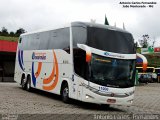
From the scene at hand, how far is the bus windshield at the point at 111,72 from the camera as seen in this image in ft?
53.6

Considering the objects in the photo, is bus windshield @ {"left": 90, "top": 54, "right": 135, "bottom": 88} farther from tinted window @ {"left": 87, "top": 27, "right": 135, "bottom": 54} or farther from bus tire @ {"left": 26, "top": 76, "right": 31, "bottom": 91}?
bus tire @ {"left": 26, "top": 76, "right": 31, "bottom": 91}

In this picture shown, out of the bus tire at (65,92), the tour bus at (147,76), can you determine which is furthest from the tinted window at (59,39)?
the tour bus at (147,76)

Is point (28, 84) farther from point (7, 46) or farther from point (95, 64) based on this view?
point (7, 46)

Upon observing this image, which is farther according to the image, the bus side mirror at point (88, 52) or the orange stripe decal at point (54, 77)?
the orange stripe decal at point (54, 77)

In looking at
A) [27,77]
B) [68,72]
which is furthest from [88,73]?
[27,77]

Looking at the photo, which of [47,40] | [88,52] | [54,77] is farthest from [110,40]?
[47,40]

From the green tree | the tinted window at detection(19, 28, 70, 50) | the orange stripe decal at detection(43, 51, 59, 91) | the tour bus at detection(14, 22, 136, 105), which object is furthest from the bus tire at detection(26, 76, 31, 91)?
the green tree

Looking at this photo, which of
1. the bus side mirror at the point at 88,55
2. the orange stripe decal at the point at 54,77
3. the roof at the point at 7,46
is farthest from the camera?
the roof at the point at 7,46

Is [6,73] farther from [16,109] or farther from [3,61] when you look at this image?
[16,109]

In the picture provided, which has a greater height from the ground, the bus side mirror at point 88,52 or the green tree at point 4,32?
the green tree at point 4,32

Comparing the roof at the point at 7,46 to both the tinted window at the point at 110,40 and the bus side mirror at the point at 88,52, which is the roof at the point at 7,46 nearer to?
the tinted window at the point at 110,40

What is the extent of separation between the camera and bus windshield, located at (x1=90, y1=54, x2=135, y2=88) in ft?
53.6

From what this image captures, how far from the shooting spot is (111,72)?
1652cm

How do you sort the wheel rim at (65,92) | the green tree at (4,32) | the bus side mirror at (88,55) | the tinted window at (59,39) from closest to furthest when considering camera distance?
the bus side mirror at (88,55) < the wheel rim at (65,92) < the tinted window at (59,39) < the green tree at (4,32)
